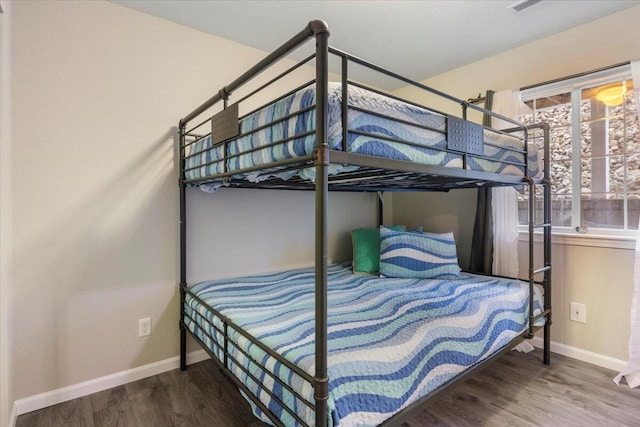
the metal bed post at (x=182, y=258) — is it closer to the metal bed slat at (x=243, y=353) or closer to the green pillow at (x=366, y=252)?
the metal bed slat at (x=243, y=353)

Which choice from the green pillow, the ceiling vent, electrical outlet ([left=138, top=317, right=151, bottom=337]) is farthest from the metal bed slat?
the ceiling vent

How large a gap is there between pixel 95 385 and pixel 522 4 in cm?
338

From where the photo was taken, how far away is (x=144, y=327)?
204 centimetres

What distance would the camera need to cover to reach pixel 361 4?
1926 millimetres

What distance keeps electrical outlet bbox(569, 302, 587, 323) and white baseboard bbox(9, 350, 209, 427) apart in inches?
103

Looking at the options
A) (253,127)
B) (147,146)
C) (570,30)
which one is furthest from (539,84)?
(147,146)

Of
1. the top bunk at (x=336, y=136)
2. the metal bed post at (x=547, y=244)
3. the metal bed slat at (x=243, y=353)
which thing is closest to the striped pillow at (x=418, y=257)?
the metal bed post at (x=547, y=244)

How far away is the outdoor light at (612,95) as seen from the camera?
2.11m

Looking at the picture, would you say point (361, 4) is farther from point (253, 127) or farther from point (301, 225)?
point (301, 225)

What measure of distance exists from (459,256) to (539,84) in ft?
4.89

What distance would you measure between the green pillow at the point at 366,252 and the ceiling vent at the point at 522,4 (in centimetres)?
175

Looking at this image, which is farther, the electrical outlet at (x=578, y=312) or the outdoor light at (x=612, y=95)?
the electrical outlet at (x=578, y=312)

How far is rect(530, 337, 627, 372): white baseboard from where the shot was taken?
6.79 feet

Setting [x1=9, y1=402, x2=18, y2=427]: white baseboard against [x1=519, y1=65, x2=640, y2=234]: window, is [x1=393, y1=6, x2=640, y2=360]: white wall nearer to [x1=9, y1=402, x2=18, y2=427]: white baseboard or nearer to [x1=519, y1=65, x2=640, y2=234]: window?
[x1=519, y1=65, x2=640, y2=234]: window
